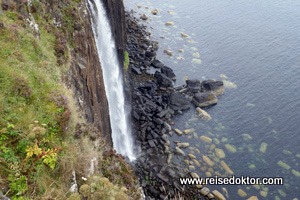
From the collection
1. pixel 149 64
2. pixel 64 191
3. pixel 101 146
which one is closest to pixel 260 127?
pixel 149 64

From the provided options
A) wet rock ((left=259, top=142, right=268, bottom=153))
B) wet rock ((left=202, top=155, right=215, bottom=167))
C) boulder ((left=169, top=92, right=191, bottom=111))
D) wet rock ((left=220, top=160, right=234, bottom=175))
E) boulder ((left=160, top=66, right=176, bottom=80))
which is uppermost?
boulder ((left=160, top=66, right=176, bottom=80))

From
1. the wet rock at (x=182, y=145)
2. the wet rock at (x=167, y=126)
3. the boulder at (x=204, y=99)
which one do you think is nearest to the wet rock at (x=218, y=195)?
the wet rock at (x=182, y=145)

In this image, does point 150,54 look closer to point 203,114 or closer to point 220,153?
point 203,114

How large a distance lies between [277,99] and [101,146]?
4154 centimetres

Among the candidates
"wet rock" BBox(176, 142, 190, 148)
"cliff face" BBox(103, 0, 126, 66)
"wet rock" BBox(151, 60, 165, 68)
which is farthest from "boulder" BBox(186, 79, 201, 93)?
"cliff face" BBox(103, 0, 126, 66)

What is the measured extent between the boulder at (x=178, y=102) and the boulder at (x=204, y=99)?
158 centimetres

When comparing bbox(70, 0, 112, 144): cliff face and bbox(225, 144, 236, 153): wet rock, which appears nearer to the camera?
bbox(70, 0, 112, 144): cliff face

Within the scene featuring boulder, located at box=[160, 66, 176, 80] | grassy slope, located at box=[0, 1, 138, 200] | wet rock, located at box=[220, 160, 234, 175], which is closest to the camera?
grassy slope, located at box=[0, 1, 138, 200]

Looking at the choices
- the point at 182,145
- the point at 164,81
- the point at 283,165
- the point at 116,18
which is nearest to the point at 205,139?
the point at 182,145

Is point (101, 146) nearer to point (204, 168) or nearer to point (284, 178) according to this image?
point (204, 168)

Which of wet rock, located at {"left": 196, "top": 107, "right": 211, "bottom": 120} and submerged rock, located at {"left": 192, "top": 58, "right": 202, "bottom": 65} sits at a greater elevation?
submerged rock, located at {"left": 192, "top": 58, "right": 202, "bottom": 65}

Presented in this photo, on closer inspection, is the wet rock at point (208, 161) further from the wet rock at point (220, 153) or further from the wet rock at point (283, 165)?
the wet rock at point (283, 165)

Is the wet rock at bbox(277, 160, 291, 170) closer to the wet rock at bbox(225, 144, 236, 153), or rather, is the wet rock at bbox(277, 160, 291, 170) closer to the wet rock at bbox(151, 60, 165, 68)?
the wet rock at bbox(225, 144, 236, 153)

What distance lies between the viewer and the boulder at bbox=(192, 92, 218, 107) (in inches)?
1705
